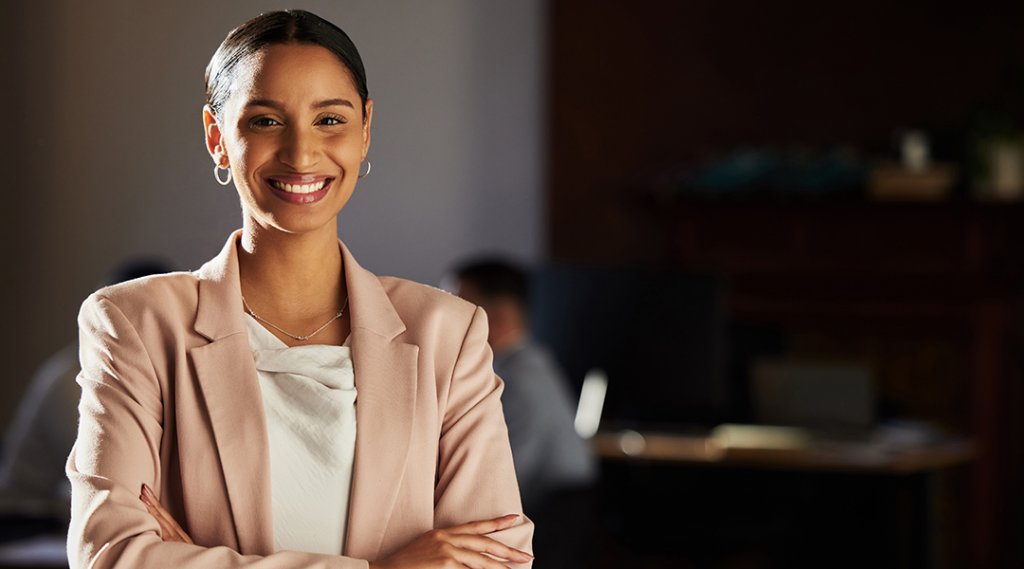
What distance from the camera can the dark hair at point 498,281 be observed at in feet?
12.4

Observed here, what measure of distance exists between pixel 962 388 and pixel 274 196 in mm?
5288

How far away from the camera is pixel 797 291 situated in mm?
6086

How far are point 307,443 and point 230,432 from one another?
0.07 m

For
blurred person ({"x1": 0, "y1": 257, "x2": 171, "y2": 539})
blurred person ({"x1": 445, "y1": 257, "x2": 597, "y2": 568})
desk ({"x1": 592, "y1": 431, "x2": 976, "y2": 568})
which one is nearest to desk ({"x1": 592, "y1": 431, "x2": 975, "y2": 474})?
desk ({"x1": 592, "y1": 431, "x2": 976, "y2": 568})

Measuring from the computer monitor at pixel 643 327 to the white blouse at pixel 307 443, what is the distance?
2.61m

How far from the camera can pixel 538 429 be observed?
3615 millimetres

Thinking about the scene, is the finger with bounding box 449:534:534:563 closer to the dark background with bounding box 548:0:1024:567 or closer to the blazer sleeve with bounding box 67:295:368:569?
the blazer sleeve with bounding box 67:295:368:569

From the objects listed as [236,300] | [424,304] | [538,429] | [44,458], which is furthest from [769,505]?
[236,300]

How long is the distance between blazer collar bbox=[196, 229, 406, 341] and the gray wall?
0.08 m

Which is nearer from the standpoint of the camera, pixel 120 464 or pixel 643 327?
pixel 120 464

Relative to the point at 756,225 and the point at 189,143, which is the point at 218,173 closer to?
the point at 189,143

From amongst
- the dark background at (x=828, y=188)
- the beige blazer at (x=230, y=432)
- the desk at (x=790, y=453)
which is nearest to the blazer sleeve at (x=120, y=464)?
the beige blazer at (x=230, y=432)

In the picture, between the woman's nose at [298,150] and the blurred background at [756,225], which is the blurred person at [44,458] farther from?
the woman's nose at [298,150]

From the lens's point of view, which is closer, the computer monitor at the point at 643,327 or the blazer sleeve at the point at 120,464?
the blazer sleeve at the point at 120,464
